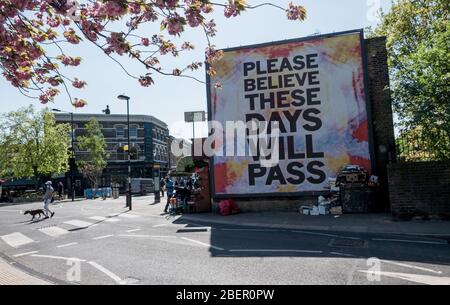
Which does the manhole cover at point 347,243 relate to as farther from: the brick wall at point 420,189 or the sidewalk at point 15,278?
the sidewalk at point 15,278

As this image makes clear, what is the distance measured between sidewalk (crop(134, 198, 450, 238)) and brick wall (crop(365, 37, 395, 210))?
2667 millimetres

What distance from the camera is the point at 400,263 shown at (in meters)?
7.21

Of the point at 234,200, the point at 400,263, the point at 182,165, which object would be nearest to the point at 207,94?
the point at 234,200

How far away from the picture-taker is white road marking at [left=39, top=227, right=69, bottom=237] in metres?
13.2

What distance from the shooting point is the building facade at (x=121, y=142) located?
179 ft

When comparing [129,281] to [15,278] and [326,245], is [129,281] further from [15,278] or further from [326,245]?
[326,245]

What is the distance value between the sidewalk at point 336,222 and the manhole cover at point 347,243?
64.6 inches

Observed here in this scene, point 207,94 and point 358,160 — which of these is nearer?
point 358,160

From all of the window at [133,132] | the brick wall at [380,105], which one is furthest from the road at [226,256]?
the window at [133,132]

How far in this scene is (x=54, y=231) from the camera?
13.9m

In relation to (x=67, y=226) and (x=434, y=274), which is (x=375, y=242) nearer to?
(x=434, y=274)
